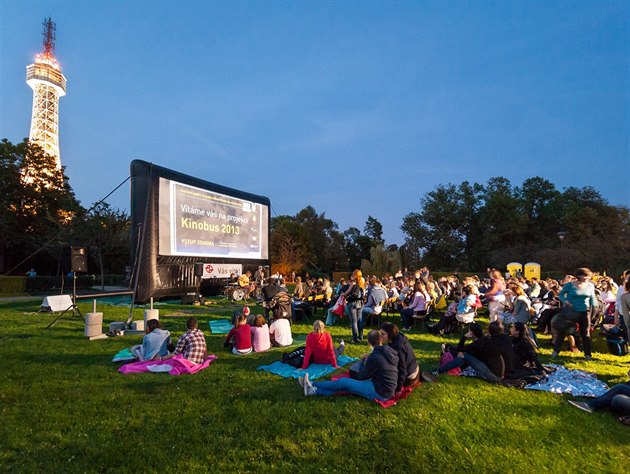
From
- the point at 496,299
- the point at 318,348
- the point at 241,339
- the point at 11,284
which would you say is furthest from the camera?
the point at 11,284

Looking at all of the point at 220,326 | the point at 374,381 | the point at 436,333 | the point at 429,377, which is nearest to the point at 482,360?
the point at 429,377

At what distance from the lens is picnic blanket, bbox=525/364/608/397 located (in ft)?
16.3

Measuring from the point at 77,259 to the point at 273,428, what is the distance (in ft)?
26.6

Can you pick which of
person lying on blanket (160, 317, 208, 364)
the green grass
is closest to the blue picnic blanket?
person lying on blanket (160, 317, 208, 364)

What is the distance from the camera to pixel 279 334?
7.68m

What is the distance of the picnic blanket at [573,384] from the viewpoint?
195 inches

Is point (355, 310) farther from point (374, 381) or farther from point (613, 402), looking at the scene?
point (613, 402)

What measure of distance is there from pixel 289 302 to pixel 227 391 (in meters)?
5.53

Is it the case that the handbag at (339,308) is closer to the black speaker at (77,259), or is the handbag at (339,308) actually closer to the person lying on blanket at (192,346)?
the person lying on blanket at (192,346)

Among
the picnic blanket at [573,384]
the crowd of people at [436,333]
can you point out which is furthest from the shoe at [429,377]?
the picnic blanket at [573,384]

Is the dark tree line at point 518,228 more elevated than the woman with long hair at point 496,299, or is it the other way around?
the dark tree line at point 518,228

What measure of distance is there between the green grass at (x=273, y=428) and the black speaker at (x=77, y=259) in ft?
13.0

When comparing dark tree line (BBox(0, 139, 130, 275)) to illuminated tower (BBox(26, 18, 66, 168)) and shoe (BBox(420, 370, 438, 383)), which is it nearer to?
shoe (BBox(420, 370, 438, 383))

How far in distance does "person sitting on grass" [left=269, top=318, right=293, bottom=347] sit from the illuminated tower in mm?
64856
